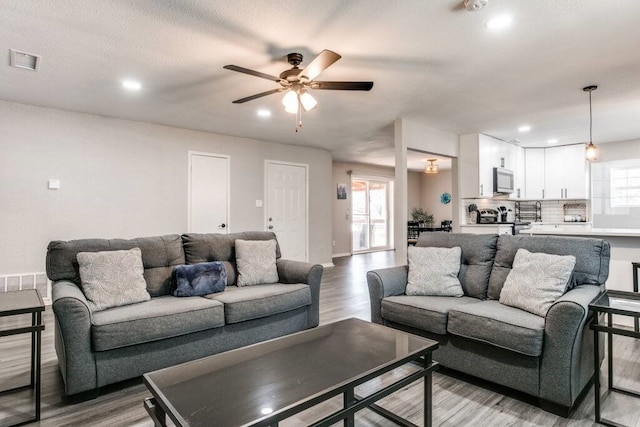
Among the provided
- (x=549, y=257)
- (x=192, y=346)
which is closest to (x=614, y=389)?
(x=549, y=257)

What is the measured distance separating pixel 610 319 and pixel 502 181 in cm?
478

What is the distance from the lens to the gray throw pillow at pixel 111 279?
2.46 metres

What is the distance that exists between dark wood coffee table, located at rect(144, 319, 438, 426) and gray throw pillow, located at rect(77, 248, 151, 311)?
119cm

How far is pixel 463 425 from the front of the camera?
74.5 inches

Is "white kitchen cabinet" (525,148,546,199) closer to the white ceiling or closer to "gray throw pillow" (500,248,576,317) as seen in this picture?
the white ceiling

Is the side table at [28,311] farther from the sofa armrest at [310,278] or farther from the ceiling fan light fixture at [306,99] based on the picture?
the ceiling fan light fixture at [306,99]

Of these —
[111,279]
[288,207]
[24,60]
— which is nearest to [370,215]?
[288,207]

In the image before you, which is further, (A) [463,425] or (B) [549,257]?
(B) [549,257]

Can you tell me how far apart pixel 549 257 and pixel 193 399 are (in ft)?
7.65

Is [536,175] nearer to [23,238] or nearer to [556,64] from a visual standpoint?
[556,64]

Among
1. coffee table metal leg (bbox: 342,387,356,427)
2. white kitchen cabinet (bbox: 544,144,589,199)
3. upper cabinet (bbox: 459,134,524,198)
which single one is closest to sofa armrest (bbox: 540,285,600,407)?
coffee table metal leg (bbox: 342,387,356,427)

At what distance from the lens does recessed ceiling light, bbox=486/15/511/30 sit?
7.84 feet

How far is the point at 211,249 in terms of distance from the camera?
3.29 metres

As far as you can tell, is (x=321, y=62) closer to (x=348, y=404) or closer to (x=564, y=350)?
(x=348, y=404)
